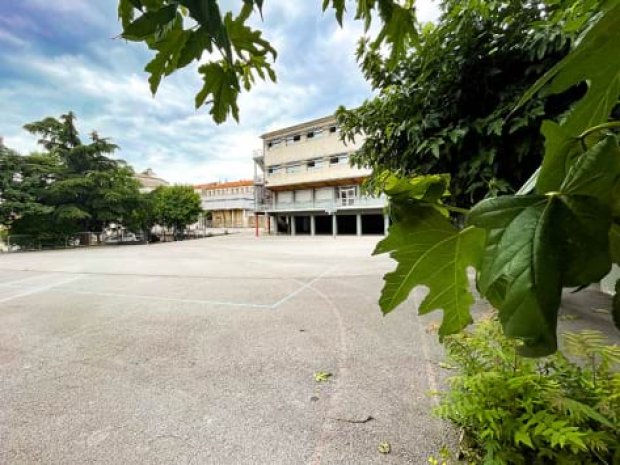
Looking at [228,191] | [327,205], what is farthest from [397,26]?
[228,191]

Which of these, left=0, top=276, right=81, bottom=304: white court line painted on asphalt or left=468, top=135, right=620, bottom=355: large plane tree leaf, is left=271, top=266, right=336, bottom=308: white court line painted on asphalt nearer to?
left=468, top=135, right=620, bottom=355: large plane tree leaf

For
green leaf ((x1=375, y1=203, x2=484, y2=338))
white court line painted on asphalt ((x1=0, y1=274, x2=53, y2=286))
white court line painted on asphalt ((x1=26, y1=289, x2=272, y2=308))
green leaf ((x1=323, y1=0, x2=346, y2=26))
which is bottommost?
white court line painted on asphalt ((x1=26, y1=289, x2=272, y2=308))

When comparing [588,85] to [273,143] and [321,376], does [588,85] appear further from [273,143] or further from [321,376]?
[273,143]

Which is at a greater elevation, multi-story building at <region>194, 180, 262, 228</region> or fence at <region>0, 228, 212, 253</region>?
multi-story building at <region>194, 180, 262, 228</region>

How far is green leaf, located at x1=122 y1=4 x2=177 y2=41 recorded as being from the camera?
52 cm

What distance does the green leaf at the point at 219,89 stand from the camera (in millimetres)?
941

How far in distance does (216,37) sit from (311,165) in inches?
1082

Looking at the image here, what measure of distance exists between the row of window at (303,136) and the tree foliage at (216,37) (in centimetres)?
2478

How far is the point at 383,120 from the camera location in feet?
11.5

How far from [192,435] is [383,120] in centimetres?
343

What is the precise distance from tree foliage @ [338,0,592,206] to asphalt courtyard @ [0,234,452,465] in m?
1.78

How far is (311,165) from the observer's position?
27359 millimetres

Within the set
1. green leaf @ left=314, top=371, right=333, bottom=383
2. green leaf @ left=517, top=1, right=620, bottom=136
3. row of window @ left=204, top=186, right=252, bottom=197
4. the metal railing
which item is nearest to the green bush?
green leaf @ left=314, top=371, right=333, bottom=383

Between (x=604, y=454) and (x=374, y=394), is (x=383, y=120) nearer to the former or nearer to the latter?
(x=374, y=394)
